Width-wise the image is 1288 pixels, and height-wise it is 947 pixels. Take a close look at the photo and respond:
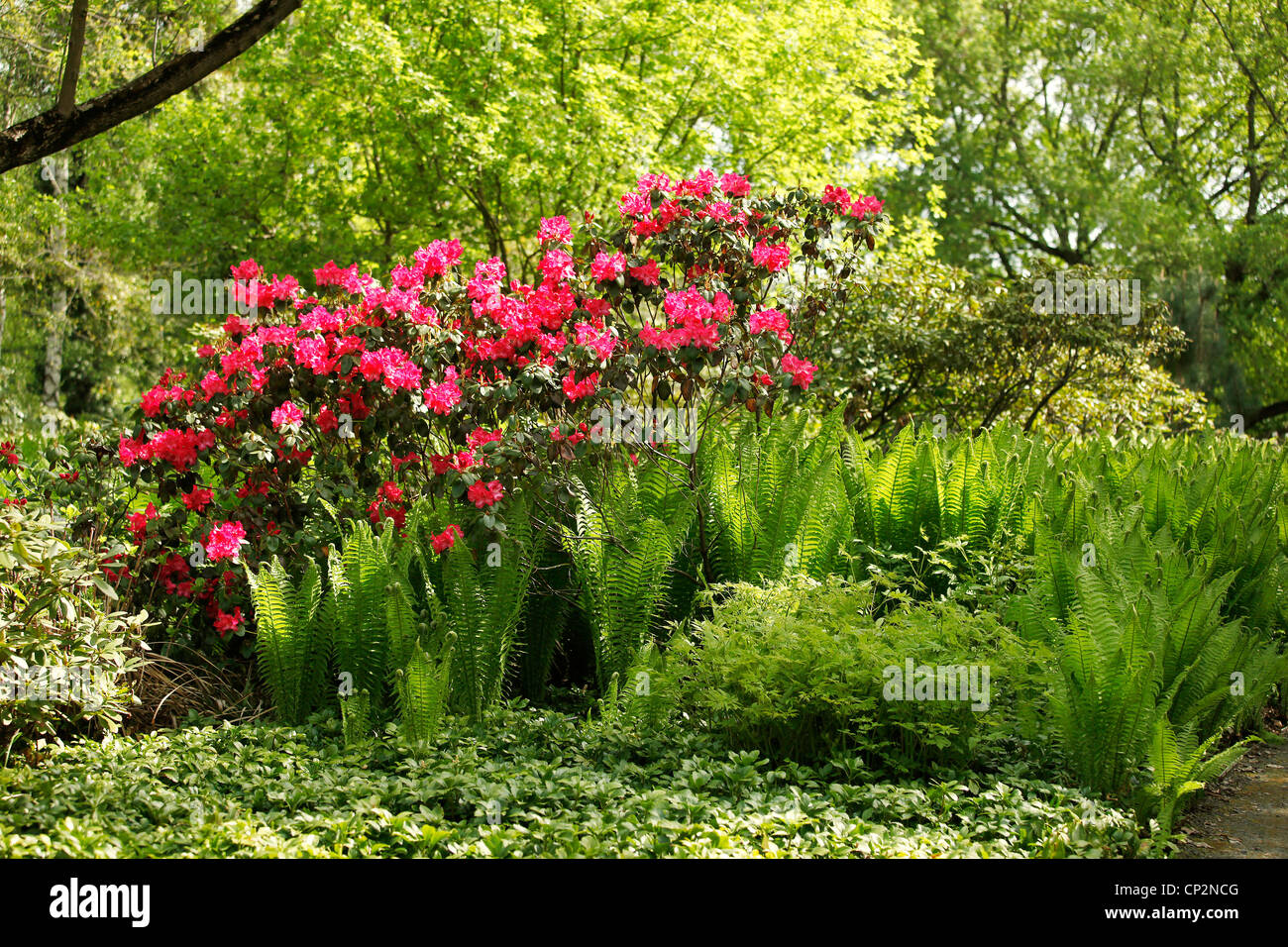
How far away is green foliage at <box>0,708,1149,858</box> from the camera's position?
2988 mm

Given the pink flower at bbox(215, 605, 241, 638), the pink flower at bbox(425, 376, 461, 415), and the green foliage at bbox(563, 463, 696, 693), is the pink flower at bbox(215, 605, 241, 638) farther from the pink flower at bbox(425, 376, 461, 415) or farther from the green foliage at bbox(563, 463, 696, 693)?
the green foliage at bbox(563, 463, 696, 693)

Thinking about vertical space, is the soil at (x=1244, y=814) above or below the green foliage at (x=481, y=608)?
below

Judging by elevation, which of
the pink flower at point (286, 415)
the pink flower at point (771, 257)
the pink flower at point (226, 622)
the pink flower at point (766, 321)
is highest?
the pink flower at point (771, 257)

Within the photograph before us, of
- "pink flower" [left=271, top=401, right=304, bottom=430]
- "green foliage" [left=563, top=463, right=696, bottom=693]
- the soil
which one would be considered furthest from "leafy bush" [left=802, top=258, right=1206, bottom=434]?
"pink flower" [left=271, top=401, right=304, bottom=430]

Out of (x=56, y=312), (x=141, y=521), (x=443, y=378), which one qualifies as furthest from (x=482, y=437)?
(x=56, y=312)

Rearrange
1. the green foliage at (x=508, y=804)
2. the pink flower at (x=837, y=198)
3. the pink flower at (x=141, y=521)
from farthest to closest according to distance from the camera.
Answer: the pink flower at (x=837, y=198) → the pink flower at (x=141, y=521) → the green foliage at (x=508, y=804)

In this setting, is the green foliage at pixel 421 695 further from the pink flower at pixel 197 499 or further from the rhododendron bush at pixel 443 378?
the pink flower at pixel 197 499

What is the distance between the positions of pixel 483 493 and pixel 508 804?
4.55 ft

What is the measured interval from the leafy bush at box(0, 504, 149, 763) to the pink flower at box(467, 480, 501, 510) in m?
1.30

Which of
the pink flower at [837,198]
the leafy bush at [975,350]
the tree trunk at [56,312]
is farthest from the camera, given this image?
the tree trunk at [56,312]

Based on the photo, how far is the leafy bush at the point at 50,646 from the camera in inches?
144

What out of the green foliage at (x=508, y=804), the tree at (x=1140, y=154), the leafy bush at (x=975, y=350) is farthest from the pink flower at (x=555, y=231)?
the tree at (x=1140, y=154)

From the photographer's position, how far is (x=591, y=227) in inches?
203
